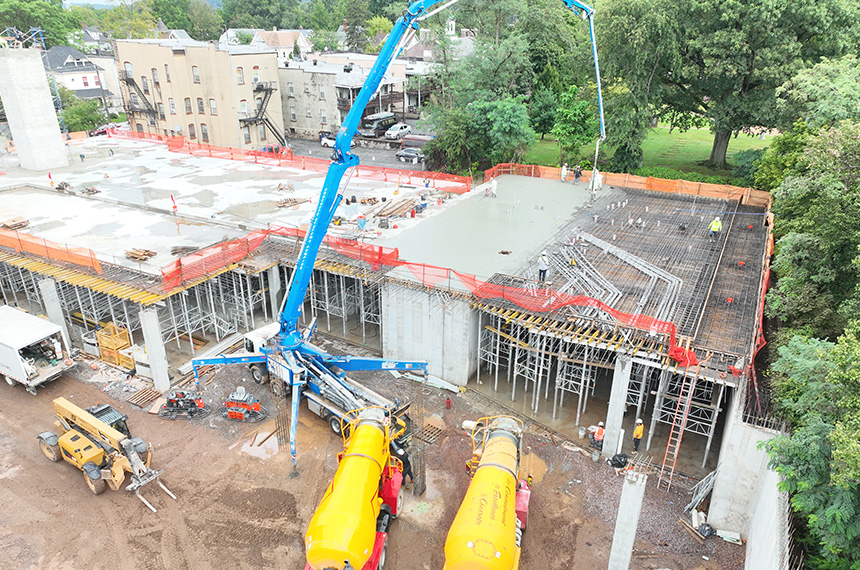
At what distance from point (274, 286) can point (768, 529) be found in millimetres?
22603

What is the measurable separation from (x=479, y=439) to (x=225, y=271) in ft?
49.4

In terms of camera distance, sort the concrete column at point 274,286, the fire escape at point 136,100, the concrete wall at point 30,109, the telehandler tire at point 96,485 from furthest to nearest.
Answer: the fire escape at point 136,100 < the concrete wall at point 30,109 < the concrete column at point 274,286 < the telehandler tire at point 96,485

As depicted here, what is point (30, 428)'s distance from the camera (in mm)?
21625

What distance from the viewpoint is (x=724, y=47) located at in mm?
38250

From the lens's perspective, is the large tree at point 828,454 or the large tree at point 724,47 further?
the large tree at point 724,47

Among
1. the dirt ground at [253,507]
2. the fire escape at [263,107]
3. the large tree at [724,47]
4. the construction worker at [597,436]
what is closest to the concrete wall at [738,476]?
the dirt ground at [253,507]

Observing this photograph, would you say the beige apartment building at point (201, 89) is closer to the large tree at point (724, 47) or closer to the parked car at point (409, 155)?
the parked car at point (409, 155)

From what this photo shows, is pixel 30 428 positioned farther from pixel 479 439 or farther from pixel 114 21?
pixel 114 21

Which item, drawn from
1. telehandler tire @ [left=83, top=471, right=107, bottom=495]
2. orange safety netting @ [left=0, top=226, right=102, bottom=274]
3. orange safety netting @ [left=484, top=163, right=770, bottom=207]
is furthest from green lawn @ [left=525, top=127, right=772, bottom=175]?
telehandler tire @ [left=83, top=471, right=107, bottom=495]

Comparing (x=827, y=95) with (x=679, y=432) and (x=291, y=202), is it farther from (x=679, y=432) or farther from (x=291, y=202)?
(x=291, y=202)

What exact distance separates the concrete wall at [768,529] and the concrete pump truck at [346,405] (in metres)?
9.17

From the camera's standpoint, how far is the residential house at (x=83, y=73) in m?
77.8

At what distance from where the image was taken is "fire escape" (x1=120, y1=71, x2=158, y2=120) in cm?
5831

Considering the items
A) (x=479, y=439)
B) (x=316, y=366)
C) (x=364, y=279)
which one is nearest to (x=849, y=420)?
(x=479, y=439)
